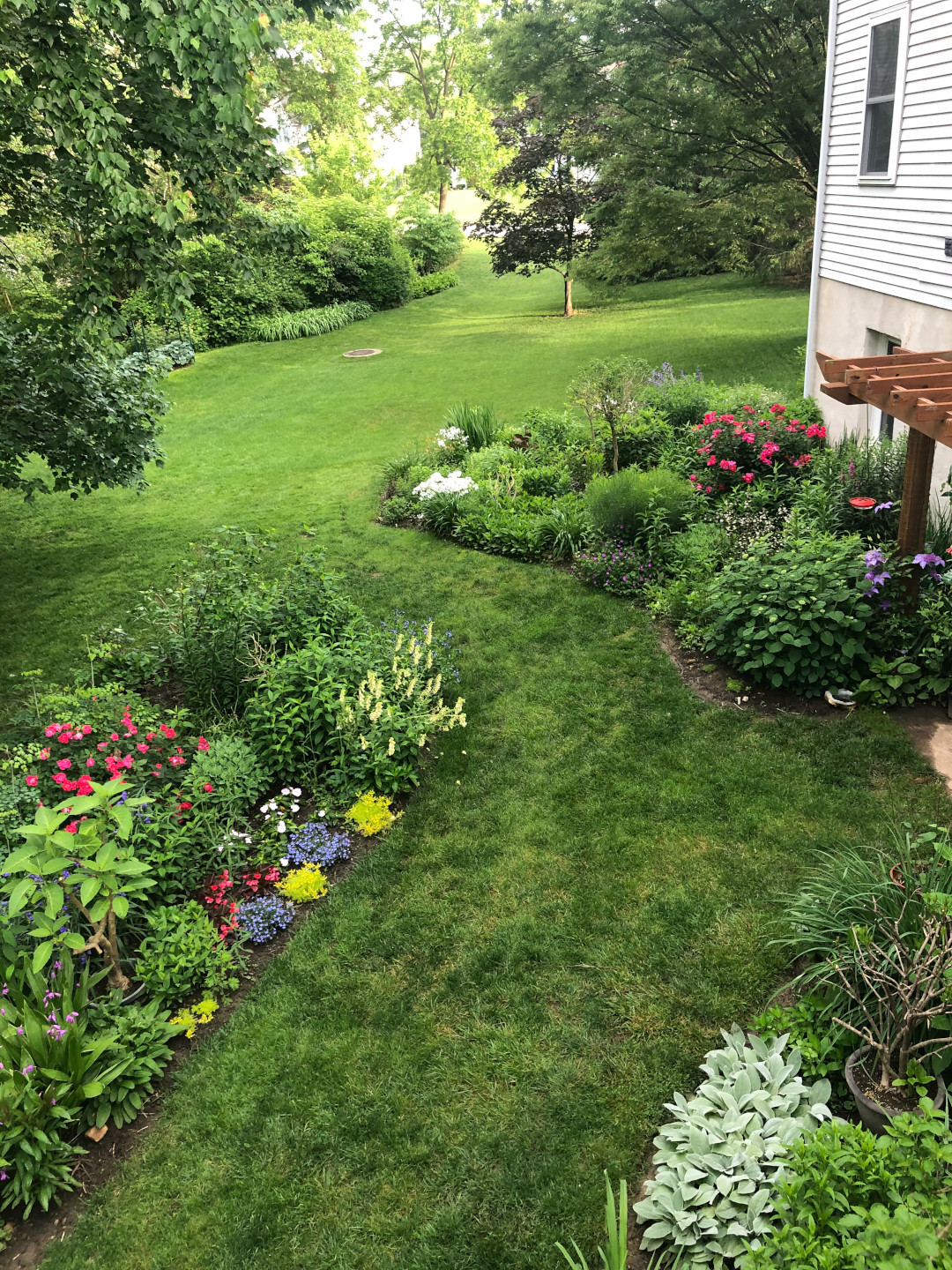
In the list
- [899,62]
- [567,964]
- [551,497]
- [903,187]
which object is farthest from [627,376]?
[567,964]

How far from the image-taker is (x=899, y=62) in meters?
7.07

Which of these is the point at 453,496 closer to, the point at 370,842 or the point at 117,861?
the point at 370,842

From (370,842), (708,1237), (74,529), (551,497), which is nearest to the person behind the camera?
(708,1237)

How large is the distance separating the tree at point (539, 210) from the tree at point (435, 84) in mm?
12873

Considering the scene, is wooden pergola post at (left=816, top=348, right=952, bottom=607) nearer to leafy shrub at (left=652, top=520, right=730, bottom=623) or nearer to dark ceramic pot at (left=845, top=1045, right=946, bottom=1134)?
leafy shrub at (left=652, top=520, right=730, bottom=623)

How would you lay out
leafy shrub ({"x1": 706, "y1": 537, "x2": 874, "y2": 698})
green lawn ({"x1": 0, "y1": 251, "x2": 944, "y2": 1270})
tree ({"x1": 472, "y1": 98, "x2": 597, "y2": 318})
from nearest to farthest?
green lawn ({"x1": 0, "y1": 251, "x2": 944, "y2": 1270}), leafy shrub ({"x1": 706, "y1": 537, "x2": 874, "y2": 698}), tree ({"x1": 472, "y1": 98, "x2": 597, "y2": 318})

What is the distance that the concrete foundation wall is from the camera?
6922 millimetres

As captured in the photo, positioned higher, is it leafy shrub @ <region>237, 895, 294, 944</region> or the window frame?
the window frame

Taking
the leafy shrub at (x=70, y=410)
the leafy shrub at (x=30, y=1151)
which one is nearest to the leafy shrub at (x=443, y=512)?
the leafy shrub at (x=70, y=410)

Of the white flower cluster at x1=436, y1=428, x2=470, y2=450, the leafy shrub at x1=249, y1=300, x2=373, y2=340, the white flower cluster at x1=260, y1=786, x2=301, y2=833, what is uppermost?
the leafy shrub at x1=249, y1=300, x2=373, y2=340

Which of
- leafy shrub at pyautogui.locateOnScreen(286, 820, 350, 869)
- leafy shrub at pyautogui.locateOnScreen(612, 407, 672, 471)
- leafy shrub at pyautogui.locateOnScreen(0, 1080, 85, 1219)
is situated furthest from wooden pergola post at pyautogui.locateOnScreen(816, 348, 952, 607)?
leafy shrub at pyautogui.locateOnScreen(0, 1080, 85, 1219)

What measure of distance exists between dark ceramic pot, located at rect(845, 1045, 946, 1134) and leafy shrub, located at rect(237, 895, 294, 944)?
267cm

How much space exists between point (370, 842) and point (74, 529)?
24.0 ft

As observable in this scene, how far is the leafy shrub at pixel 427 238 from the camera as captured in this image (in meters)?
25.6
